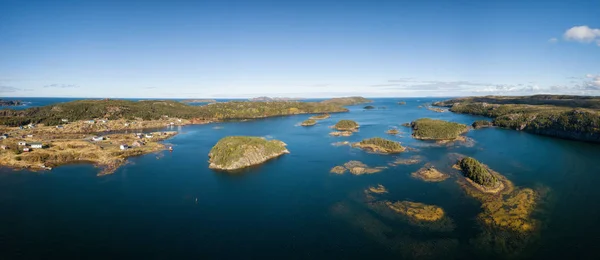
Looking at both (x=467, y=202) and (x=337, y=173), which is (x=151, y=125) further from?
(x=467, y=202)

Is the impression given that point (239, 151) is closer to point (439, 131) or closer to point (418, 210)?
point (418, 210)

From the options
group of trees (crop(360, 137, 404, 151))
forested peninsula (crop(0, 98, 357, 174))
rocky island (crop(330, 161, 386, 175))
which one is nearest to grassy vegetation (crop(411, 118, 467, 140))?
group of trees (crop(360, 137, 404, 151))

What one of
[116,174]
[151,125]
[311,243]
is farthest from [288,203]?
[151,125]

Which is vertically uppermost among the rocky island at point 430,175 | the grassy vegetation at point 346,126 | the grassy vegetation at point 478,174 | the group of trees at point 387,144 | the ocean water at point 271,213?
the grassy vegetation at point 346,126

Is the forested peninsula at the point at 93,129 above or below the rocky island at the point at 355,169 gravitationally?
above

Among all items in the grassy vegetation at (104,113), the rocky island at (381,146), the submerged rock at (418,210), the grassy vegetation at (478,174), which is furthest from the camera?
the grassy vegetation at (104,113)

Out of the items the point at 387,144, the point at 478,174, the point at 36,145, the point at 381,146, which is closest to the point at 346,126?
the point at 381,146

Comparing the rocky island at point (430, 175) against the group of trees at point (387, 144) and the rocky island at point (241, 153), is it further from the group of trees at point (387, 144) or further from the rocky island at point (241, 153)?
the rocky island at point (241, 153)

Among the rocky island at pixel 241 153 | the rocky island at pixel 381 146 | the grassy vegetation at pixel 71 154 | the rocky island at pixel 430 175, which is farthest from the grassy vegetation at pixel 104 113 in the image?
the rocky island at pixel 430 175
